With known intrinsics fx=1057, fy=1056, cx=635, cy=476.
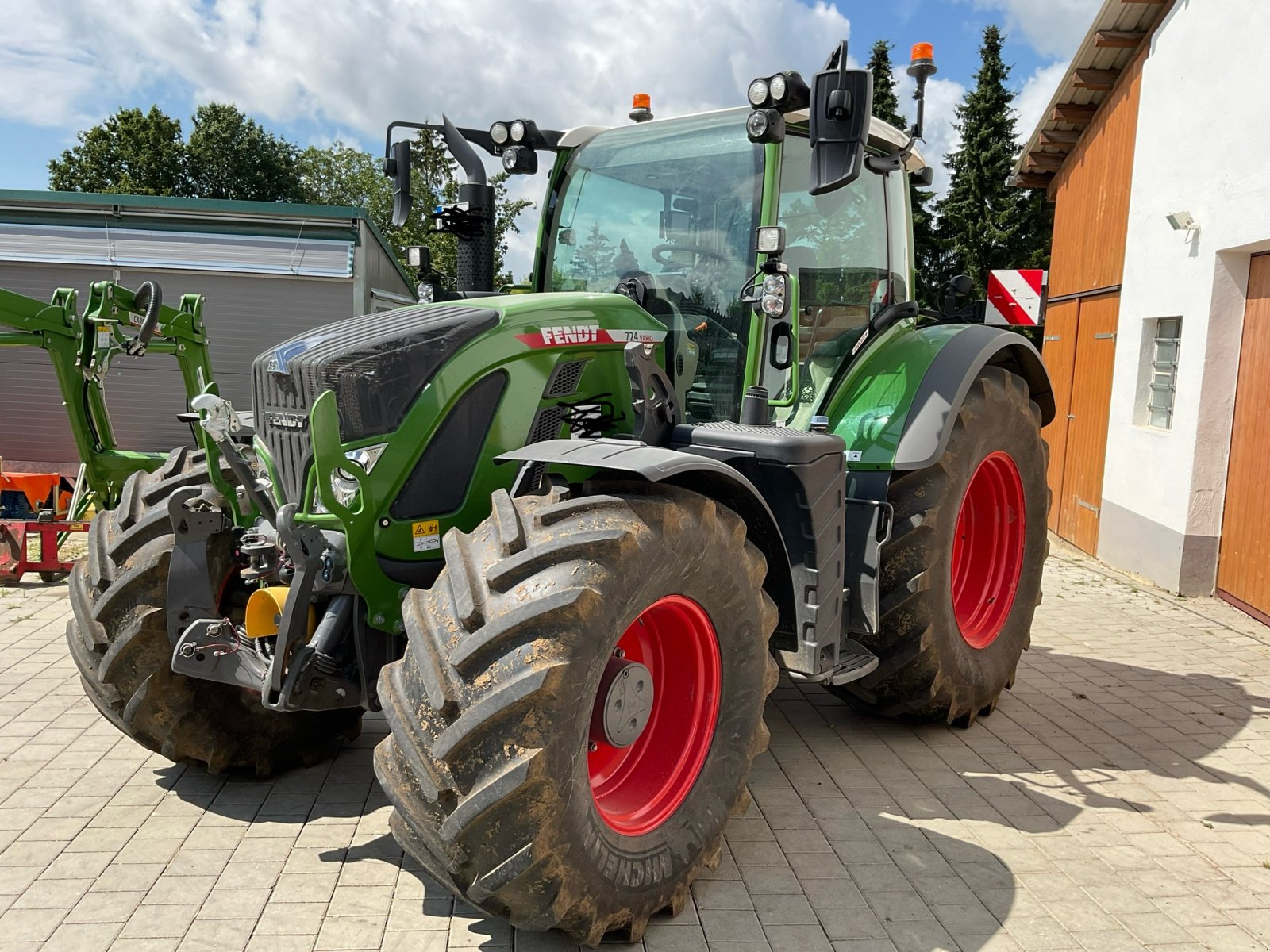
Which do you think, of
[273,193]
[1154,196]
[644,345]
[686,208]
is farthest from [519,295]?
[273,193]

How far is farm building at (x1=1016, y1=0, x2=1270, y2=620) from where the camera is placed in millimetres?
7020

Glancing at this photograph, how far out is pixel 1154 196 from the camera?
8.38 m

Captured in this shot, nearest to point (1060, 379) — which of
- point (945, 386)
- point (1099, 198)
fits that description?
point (1099, 198)

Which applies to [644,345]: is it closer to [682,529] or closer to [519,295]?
[519,295]

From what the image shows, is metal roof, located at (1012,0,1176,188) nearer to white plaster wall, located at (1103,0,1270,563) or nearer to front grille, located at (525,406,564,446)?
white plaster wall, located at (1103,0,1270,563)

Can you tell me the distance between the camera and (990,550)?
17.0 ft

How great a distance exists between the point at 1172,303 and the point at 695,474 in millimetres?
6121

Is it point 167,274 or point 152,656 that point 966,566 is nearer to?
point 152,656

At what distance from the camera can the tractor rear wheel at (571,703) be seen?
2.55 m

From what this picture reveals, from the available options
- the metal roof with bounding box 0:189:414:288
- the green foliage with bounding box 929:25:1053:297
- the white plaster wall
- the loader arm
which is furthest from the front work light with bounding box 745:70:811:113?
the green foliage with bounding box 929:25:1053:297

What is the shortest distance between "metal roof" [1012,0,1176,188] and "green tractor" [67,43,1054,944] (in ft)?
17.1

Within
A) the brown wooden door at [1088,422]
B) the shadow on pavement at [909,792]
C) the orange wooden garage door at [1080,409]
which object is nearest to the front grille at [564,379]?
the shadow on pavement at [909,792]

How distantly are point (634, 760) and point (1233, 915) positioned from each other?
1.92 m

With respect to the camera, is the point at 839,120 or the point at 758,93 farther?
the point at 758,93
